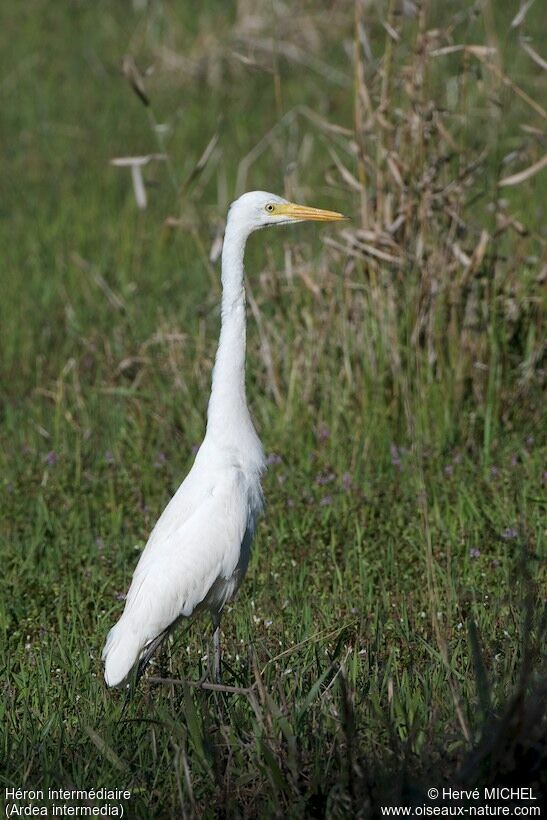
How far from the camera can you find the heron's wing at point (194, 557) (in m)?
4.24

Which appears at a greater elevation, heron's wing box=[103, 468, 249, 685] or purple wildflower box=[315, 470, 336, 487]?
heron's wing box=[103, 468, 249, 685]

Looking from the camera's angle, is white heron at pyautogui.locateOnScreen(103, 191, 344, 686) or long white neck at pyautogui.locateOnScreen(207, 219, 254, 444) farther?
long white neck at pyautogui.locateOnScreen(207, 219, 254, 444)

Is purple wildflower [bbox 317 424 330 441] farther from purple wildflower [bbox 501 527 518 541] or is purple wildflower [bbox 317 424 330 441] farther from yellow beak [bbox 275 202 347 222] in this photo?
yellow beak [bbox 275 202 347 222]

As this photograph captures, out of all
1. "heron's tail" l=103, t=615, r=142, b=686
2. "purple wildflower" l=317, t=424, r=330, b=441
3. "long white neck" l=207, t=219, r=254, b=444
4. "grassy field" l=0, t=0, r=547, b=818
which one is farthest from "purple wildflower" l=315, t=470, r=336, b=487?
"heron's tail" l=103, t=615, r=142, b=686

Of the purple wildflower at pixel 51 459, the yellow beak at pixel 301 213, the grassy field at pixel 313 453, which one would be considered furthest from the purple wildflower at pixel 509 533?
the purple wildflower at pixel 51 459

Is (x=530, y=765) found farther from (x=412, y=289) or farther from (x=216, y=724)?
(x=412, y=289)

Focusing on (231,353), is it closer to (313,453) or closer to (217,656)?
(217,656)

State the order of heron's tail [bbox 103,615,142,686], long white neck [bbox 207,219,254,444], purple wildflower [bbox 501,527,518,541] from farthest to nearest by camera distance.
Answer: purple wildflower [bbox 501,527,518,541] → long white neck [bbox 207,219,254,444] → heron's tail [bbox 103,615,142,686]

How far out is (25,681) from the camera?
13.8ft

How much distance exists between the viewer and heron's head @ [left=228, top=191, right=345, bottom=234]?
14.5ft

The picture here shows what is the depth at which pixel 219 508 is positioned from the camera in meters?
4.27

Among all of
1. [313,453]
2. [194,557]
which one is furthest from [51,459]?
[194,557]

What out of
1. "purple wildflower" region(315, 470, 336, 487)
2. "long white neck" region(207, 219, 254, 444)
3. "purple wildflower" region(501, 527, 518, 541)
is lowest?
"purple wildflower" region(501, 527, 518, 541)

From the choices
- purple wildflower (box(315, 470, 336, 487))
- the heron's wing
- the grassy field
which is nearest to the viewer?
the grassy field
